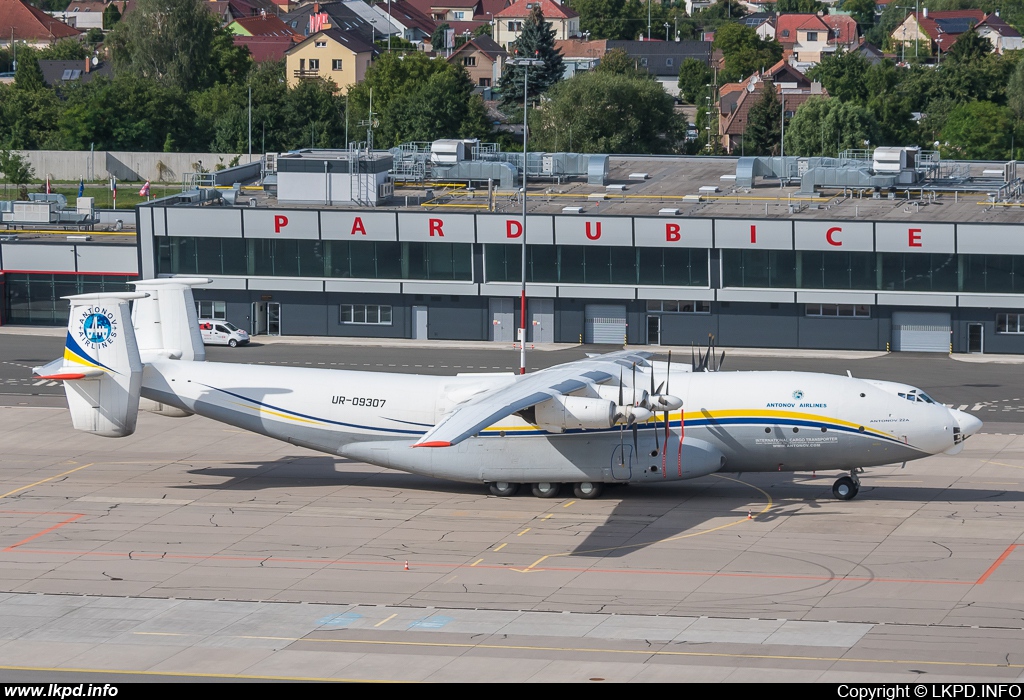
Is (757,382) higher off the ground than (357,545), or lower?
higher

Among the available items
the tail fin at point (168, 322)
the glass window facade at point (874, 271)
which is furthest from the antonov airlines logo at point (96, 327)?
the glass window facade at point (874, 271)

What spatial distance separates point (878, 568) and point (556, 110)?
96.0 metres

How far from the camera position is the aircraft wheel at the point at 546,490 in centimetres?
4872

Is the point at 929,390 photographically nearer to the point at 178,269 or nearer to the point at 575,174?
the point at 575,174

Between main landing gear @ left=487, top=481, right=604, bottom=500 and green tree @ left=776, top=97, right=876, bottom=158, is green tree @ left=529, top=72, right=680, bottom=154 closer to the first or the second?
green tree @ left=776, top=97, right=876, bottom=158

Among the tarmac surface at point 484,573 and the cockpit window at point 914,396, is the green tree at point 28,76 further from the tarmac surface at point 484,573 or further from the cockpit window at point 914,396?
the cockpit window at point 914,396

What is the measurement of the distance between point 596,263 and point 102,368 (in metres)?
43.3

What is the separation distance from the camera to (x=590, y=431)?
47344mm

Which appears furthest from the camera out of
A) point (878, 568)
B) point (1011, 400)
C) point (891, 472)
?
point (1011, 400)

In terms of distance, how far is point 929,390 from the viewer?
2783 inches

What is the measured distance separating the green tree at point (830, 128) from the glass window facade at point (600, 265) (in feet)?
184

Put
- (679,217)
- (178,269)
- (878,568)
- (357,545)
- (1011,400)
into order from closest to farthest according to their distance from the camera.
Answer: (878,568) < (357,545) < (1011,400) < (679,217) < (178,269)
